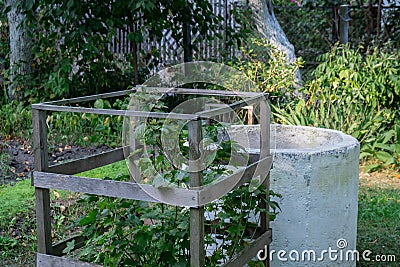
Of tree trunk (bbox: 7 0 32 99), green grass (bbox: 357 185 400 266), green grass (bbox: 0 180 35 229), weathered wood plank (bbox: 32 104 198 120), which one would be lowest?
green grass (bbox: 357 185 400 266)

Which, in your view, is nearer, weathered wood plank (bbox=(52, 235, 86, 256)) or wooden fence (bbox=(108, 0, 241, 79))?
weathered wood plank (bbox=(52, 235, 86, 256))

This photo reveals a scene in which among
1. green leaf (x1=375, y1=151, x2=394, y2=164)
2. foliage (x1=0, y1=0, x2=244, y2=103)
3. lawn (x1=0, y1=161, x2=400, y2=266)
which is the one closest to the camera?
lawn (x1=0, y1=161, x2=400, y2=266)

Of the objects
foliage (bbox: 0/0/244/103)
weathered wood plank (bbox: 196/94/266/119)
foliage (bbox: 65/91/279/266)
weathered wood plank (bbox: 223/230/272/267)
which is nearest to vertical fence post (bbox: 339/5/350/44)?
foliage (bbox: 0/0/244/103)

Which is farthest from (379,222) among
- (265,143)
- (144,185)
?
(144,185)

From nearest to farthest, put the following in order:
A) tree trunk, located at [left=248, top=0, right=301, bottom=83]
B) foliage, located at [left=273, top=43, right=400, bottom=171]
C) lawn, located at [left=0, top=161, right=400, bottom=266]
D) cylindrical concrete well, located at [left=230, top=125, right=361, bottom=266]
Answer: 1. cylindrical concrete well, located at [left=230, top=125, right=361, bottom=266]
2. lawn, located at [left=0, top=161, right=400, bottom=266]
3. foliage, located at [left=273, top=43, right=400, bottom=171]
4. tree trunk, located at [left=248, top=0, right=301, bottom=83]

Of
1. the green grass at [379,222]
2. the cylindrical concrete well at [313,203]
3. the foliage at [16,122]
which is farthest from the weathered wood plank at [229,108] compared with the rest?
the foliage at [16,122]

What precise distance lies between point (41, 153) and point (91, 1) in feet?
15.9

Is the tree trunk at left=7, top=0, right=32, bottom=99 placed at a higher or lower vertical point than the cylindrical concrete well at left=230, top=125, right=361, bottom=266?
higher

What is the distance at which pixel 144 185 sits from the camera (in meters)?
2.56

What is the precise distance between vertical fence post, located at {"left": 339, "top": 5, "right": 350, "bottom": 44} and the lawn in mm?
4483

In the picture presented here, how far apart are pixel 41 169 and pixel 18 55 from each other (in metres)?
5.84

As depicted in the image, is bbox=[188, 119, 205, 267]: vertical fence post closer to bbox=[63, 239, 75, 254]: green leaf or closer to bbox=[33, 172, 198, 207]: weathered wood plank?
bbox=[33, 172, 198, 207]: weathered wood plank

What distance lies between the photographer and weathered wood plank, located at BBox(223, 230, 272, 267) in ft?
9.27

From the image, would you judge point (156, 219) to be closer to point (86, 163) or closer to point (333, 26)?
point (86, 163)
